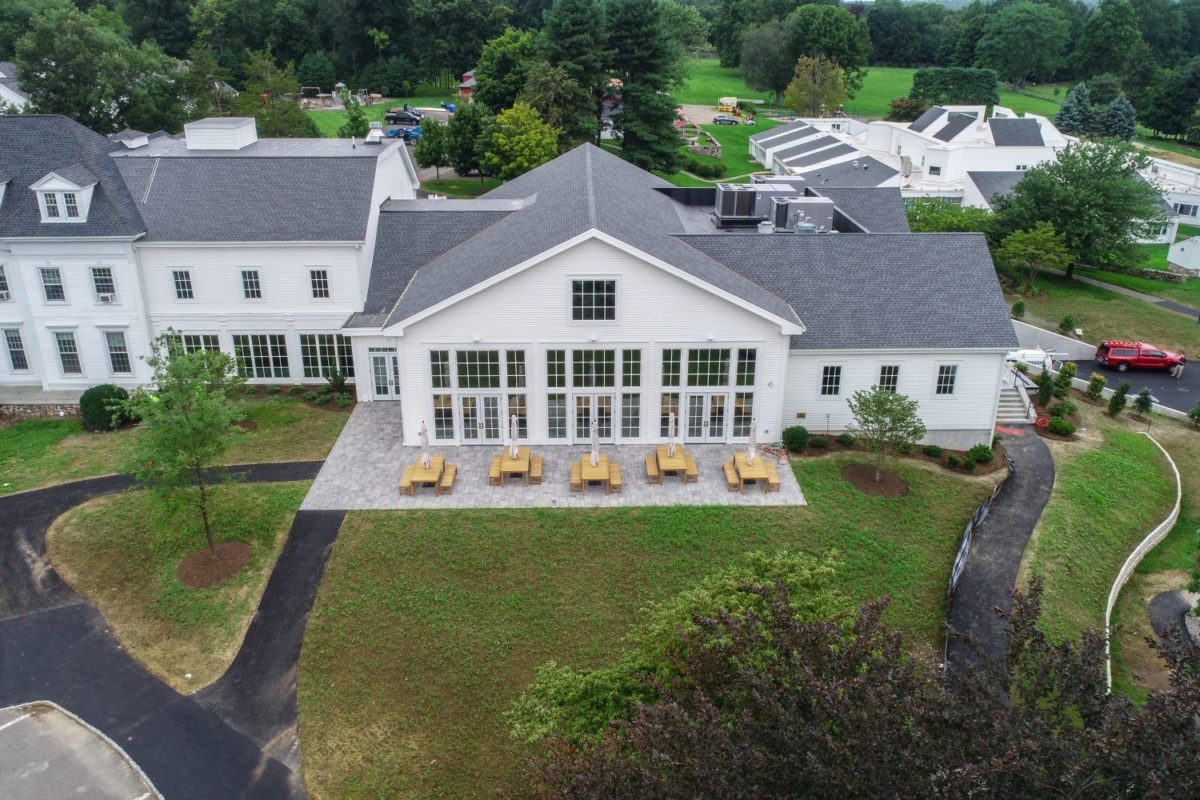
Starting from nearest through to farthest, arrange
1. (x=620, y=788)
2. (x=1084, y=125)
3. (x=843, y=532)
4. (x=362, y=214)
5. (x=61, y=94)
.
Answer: (x=620, y=788)
(x=843, y=532)
(x=362, y=214)
(x=61, y=94)
(x=1084, y=125)

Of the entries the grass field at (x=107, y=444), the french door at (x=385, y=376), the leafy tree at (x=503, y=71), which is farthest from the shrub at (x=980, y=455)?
the leafy tree at (x=503, y=71)

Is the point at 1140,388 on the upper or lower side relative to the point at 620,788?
lower

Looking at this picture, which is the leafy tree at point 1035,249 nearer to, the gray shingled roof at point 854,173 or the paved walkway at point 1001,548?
the gray shingled roof at point 854,173

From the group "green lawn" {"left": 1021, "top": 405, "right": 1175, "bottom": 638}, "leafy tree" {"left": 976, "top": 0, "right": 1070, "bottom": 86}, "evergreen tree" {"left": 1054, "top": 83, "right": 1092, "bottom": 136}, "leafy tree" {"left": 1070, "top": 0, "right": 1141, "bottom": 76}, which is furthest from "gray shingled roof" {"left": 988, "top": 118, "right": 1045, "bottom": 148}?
"leafy tree" {"left": 1070, "top": 0, "right": 1141, "bottom": 76}

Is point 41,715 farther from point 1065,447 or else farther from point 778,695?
point 1065,447

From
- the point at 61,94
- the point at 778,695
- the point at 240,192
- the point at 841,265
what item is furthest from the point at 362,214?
the point at 61,94

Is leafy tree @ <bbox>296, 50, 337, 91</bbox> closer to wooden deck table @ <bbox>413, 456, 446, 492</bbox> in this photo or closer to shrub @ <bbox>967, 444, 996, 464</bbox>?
wooden deck table @ <bbox>413, 456, 446, 492</bbox>

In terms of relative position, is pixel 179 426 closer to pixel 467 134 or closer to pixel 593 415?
pixel 593 415
